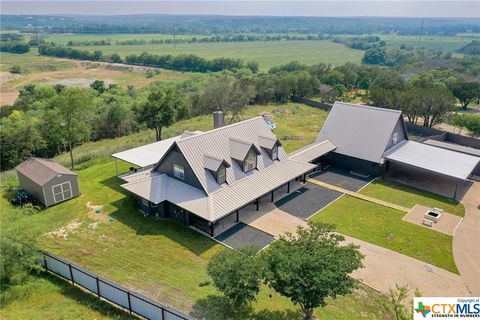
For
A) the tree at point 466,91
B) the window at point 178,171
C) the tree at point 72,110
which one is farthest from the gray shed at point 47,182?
the tree at point 466,91

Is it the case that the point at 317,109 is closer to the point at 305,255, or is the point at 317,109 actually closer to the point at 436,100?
the point at 436,100

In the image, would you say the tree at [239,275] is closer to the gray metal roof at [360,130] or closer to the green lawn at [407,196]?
the green lawn at [407,196]

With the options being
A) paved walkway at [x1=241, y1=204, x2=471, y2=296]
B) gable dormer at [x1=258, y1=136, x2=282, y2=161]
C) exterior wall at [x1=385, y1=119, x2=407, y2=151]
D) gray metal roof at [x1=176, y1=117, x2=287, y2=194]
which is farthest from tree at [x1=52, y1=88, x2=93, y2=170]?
exterior wall at [x1=385, y1=119, x2=407, y2=151]

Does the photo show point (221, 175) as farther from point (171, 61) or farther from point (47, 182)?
point (171, 61)

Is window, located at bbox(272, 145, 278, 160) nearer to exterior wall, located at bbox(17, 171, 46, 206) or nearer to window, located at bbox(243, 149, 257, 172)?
window, located at bbox(243, 149, 257, 172)

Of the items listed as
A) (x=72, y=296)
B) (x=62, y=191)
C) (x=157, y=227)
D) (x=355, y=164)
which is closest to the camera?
(x=72, y=296)

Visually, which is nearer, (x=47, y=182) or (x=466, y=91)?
(x=47, y=182)

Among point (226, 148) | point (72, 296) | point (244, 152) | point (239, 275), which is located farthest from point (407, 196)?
point (72, 296)
